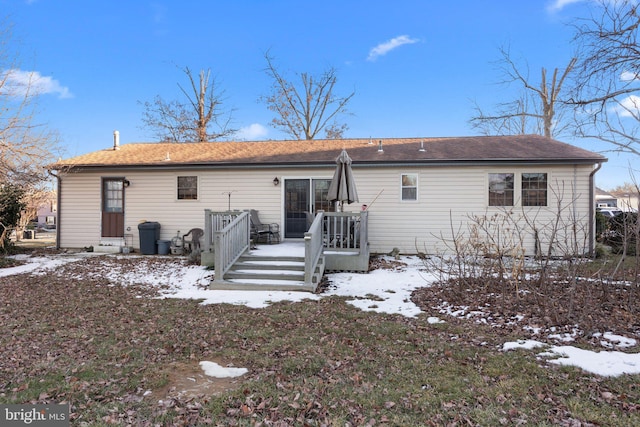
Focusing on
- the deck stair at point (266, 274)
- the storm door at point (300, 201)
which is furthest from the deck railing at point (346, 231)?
the storm door at point (300, 201)

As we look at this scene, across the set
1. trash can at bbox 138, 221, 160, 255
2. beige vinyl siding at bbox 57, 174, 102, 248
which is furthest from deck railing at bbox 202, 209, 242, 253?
beige vinyl siding at bbox 57, 174, 102, 248

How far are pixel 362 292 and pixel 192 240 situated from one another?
21.6 feet

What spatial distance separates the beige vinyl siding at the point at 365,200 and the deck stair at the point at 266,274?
140 inches

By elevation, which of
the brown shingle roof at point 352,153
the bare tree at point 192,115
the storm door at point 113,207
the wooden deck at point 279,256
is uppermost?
the bare tree at point 192,115

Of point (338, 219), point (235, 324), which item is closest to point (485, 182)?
point (338, 219)

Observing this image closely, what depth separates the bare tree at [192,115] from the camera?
24484mm

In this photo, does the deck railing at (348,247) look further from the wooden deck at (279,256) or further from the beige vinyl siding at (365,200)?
the beige vinyl siding at (365,200)

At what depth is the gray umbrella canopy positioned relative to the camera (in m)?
8.68

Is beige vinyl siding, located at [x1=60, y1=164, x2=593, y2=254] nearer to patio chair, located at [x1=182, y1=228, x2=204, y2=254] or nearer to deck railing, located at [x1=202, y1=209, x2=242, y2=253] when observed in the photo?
patio chair, located at [x1=182, y1=228, x2=204, y2=254]

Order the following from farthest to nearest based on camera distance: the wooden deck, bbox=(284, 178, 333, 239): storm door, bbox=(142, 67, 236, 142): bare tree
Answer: bbox=(142, 67, 236, 142): bare tree → bbox=(284, 178, 333, 239): storm door → the wooden deck

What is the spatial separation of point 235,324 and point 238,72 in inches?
913

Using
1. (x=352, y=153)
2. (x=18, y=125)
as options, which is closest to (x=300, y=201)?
(x=352, y=153)

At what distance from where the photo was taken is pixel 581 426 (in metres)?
2.43

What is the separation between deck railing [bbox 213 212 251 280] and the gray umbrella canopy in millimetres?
2194
